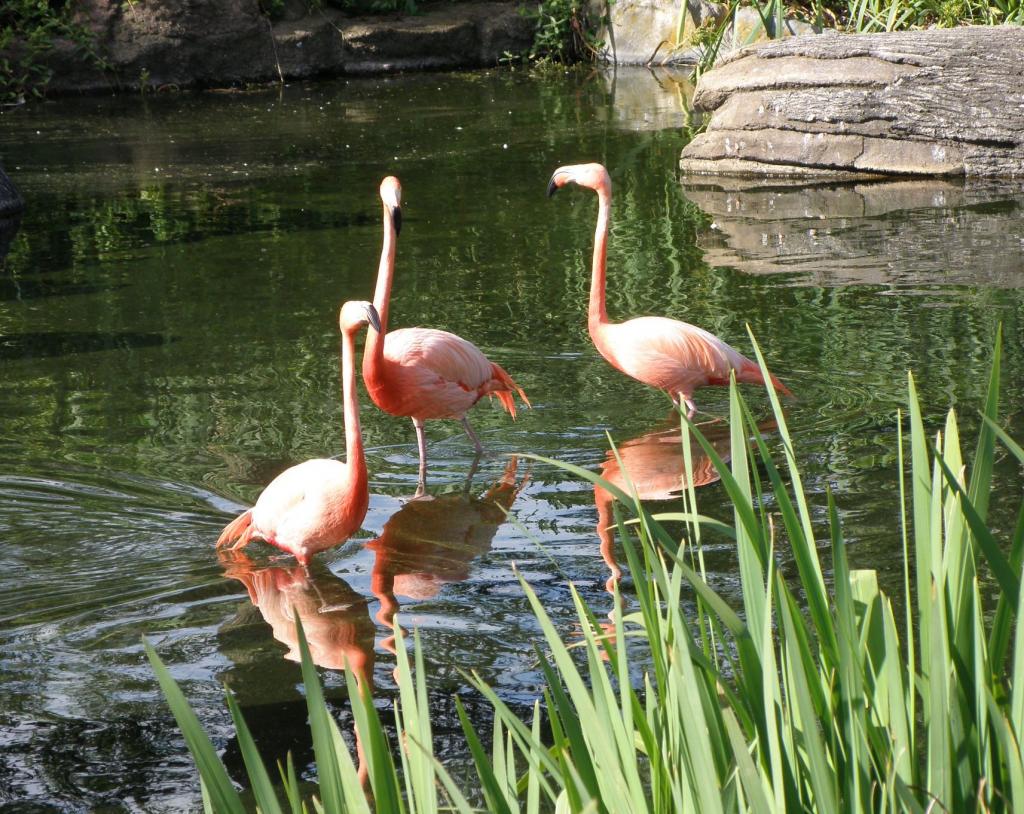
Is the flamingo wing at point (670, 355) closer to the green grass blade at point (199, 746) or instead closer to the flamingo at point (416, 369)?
the flamingo at point (416, 369)

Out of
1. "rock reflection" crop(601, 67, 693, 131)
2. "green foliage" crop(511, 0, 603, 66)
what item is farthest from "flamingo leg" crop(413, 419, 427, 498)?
"green foliage" crop(511, 0, 603, 66)

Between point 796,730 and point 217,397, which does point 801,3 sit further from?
point 796,730

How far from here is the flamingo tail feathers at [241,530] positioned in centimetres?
372

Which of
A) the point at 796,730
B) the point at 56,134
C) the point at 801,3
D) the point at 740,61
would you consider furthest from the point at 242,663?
the point at 801,3

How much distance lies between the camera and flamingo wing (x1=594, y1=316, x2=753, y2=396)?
4719 millimetres

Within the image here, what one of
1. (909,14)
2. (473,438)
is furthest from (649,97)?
(473,438)

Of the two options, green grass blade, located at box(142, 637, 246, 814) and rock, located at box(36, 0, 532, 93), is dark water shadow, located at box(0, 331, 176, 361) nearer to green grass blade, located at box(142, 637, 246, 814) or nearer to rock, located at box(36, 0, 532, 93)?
green grass blade, located at box(142, 637, 246, 814)

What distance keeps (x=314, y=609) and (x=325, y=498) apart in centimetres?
30

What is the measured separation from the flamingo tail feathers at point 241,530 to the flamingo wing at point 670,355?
5.39ft

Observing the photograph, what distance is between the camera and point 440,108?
12609 mm

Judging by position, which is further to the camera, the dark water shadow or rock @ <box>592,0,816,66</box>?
rock @ <box>592,0,816,66</box>

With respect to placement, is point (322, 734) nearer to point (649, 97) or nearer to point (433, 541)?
point (433, 541)

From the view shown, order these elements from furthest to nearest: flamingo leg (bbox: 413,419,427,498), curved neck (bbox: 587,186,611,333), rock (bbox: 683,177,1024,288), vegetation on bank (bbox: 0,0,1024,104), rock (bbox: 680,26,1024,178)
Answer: vegetation on bank (bbox: 0,0,1024,104) → rock (bbox: 680,26,1024,178) → rock (bbox: 683,177,1024,288) → curved neck (bbox: 587,186,611,333) → flamingo leg (bbox: 413,419,427,498)

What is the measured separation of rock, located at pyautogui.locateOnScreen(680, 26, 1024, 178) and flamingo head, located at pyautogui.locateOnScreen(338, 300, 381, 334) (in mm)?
5943
